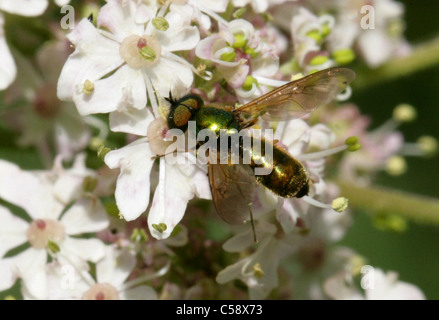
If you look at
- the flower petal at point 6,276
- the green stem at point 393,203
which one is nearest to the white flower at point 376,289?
the green stem at point 393,203

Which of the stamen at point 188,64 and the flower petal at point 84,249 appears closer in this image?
the stamen at point 188,64

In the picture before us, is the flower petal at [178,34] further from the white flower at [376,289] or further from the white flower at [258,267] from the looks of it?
the white flower at [376,289]

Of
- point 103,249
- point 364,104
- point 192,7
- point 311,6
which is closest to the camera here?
point 192,7

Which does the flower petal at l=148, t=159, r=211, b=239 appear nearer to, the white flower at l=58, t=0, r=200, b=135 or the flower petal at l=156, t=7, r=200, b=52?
the white flower at l=58, t=0, r=200, b=135

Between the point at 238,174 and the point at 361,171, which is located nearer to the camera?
the point at 238,174

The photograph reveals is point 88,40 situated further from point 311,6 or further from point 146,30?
point 311,6

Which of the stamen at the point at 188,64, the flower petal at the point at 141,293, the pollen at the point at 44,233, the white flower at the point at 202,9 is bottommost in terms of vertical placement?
the flower petal at the point at 141,293
